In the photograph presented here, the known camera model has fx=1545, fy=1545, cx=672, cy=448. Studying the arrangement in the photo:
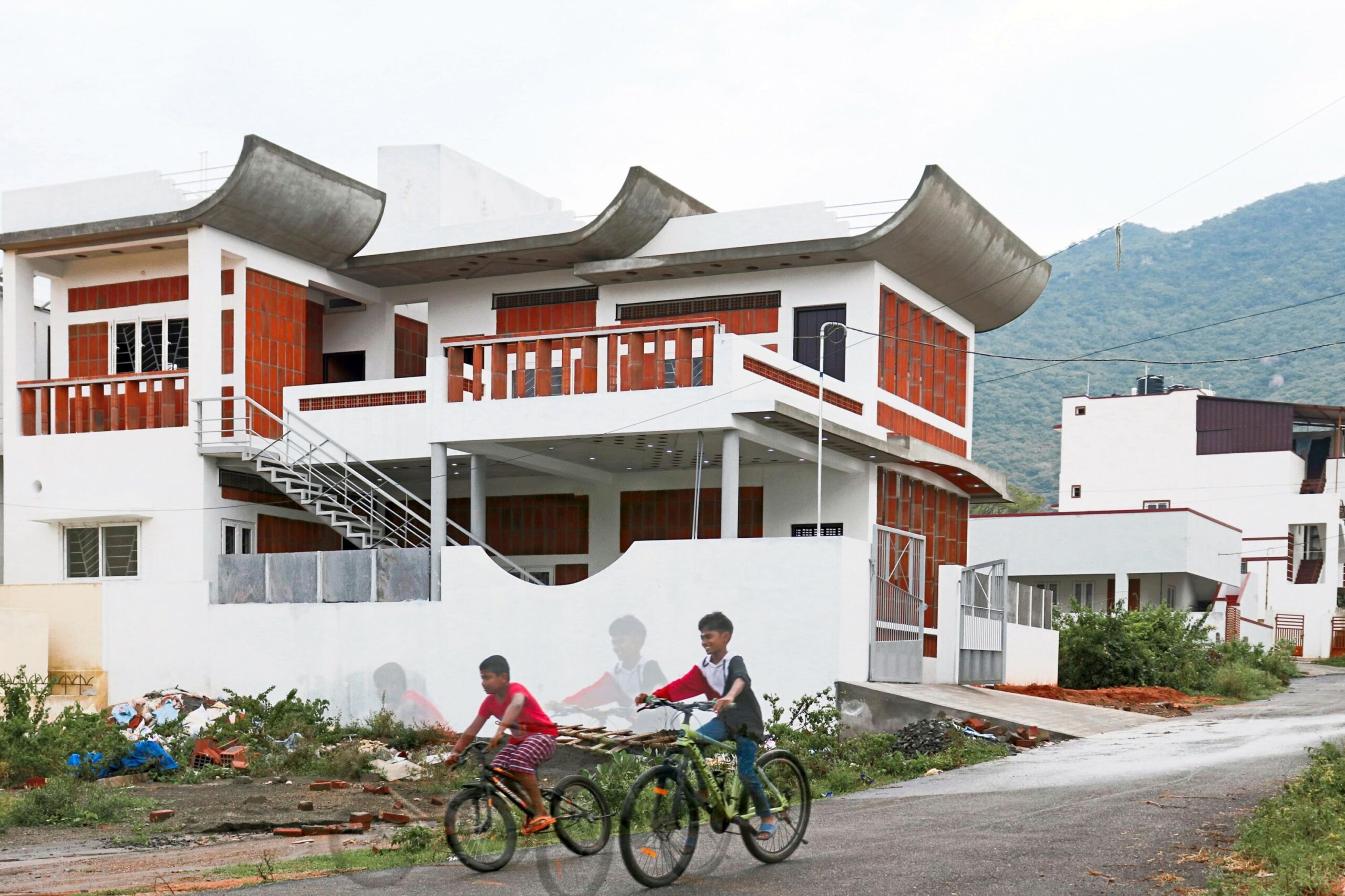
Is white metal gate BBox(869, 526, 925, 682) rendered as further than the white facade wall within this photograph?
No

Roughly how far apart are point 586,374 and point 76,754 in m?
8.87

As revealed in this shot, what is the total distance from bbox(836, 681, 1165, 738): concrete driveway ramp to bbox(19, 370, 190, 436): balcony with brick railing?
505 inches

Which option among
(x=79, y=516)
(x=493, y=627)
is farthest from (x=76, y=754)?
(x=79, y=516)

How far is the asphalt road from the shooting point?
9.67 m

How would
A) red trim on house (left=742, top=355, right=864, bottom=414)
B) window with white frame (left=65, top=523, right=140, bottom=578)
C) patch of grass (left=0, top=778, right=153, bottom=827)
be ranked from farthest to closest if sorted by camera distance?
window with white frame (left=65, top=523, right=140, bottom=578), red trim on house (left=742, top=355, right=864, bottom=414), patch of grass (left=0, top=778, right=153, bottom=827)

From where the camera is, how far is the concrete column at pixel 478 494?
2458cm

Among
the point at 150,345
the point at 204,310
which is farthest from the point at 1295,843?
the point at 150,345

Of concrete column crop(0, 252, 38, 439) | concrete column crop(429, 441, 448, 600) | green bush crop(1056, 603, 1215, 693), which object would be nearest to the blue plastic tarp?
concrete column crop(429, 441, 448, 600)

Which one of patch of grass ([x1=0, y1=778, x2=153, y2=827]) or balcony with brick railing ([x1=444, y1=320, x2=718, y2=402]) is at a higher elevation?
balcony with brick railing ([x1=444, y1=320, x2=718, y2=402])

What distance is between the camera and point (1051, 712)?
68.7 feet

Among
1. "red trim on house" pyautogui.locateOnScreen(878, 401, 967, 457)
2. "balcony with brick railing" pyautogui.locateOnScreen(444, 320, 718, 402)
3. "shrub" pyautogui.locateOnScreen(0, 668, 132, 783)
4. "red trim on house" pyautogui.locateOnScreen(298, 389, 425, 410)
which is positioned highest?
"balcony with brick railing" pyautogui.locateOnScreen(444, 320, 718, 402)

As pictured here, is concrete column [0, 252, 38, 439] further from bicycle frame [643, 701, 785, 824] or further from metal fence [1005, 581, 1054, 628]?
bicycle frame [643, 701, 785, 824]

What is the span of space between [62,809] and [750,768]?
882cm

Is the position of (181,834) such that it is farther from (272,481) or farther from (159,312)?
(159,312)
